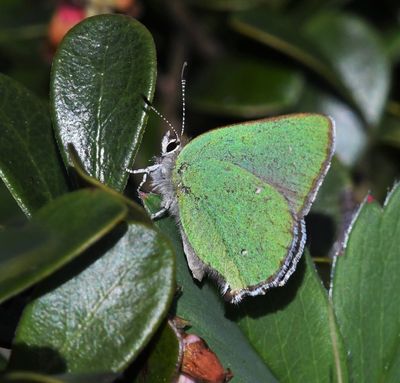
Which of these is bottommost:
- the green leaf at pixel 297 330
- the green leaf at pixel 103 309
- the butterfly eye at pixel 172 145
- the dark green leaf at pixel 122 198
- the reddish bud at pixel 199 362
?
the butterfly eye at pixel 172 145

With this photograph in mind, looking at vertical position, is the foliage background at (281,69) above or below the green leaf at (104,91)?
below

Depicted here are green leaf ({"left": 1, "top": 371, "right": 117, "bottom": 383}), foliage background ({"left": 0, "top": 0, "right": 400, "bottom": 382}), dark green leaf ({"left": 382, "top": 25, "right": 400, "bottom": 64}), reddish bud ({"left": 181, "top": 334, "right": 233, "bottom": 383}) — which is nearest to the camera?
green leaf ({"left": 1, "top": 371, "right": 117, "bottom": 383})

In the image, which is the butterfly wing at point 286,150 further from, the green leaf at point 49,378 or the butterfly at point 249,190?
the green leaf at point 49,378

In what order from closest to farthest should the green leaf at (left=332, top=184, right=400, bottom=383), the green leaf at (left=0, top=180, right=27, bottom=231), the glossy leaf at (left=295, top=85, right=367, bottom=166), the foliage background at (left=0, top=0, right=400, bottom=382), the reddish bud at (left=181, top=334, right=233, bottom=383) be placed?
the reddish bud at (left=181, top=334, right=233, bottom=383)
the green leaf at (left=332, top=184, right=400, bottom=383)
the green leaf at (left=0, top=180, right=27, bottom=231)
the foliage background at (left=0, top=0, right=400, bottom=382)
the glossy leaf at (left=295, top=85, right=367, bottom=166)

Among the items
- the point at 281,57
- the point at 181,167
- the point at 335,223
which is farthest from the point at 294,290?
the point at 281,57

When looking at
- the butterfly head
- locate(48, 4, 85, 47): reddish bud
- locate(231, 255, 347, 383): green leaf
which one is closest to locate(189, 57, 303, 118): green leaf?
locate(48, 4, 85, 47): reddish bud

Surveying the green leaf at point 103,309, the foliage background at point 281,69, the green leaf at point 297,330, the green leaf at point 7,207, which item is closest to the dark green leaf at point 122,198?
the green leaf at point 103,309

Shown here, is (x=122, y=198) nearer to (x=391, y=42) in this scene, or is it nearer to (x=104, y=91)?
(x=104, y=91)

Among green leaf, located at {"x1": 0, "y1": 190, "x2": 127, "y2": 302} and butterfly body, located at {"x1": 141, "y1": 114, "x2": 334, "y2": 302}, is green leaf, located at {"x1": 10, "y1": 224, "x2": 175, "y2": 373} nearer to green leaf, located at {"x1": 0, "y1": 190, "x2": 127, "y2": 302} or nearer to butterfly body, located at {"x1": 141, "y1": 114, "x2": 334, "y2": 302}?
green leaf, located at {"x1": 0, "y1": 190, "x2": 127, "y2": 302}
